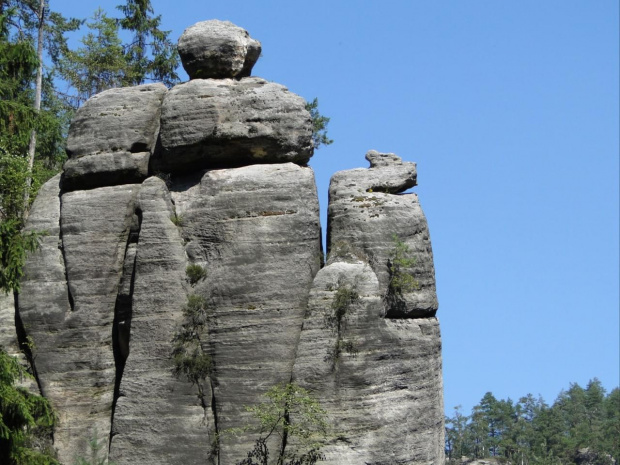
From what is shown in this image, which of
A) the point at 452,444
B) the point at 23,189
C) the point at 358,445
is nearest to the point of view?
the point at 358,445

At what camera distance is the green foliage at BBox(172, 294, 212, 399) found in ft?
89.7

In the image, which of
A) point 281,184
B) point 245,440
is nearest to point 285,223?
point 281,184

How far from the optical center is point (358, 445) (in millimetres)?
26031

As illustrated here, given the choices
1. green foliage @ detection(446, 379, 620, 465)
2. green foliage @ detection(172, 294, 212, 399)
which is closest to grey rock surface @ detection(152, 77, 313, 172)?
green foliage @ detection(172, 294, 212, 399)

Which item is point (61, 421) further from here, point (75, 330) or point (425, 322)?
point (425, 322)

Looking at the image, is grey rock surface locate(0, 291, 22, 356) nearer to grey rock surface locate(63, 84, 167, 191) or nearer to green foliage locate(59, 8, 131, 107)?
grey rock surface locate(63, 84, 167, 191)

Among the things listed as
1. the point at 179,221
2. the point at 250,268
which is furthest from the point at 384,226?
the point at 179,221

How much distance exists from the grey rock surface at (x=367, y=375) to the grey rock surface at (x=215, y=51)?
20.6 feet

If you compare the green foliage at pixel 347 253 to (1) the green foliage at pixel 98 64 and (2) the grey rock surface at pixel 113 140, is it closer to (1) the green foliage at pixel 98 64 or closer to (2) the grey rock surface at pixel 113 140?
(2) the grey rock surface at pixel 113 140

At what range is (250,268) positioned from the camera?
91.1 ft

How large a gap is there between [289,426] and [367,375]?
204cm

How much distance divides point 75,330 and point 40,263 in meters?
1.97

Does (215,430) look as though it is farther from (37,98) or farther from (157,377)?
(37,98)

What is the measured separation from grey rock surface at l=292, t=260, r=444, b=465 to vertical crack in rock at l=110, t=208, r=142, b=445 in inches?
175
